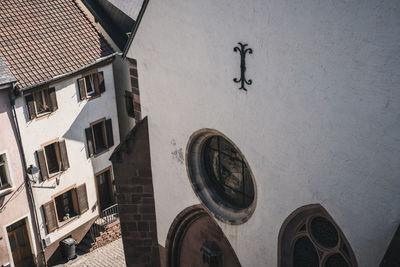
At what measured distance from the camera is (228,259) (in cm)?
969

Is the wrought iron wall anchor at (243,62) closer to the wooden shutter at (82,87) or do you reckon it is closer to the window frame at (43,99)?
the window frame at (43,99)

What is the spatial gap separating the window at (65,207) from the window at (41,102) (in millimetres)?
3546

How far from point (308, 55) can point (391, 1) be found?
1.41 meters

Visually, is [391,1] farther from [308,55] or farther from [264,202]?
[264,202]

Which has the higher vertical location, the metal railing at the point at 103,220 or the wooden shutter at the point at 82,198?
the wooden shutter at the point at 82,198

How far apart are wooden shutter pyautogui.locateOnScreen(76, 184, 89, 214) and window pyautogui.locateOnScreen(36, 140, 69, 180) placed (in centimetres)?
133

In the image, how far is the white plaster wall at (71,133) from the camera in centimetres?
1752

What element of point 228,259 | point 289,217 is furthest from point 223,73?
point 228,259

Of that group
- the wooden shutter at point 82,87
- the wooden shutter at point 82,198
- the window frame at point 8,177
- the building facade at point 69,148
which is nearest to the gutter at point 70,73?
the building facade at point 69,148

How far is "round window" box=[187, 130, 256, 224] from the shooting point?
29.4ft

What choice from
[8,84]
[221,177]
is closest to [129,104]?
[8,84]

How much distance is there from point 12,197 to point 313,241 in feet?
42.3

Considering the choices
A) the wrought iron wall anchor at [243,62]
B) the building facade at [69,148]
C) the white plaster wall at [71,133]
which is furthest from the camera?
the building facade at [69,148]

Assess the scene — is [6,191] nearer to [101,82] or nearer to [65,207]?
[65,207]
